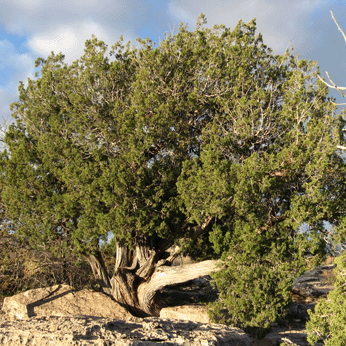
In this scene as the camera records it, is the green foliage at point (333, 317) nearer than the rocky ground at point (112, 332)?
No

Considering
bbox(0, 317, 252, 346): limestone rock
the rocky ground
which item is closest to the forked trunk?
the rocky ground

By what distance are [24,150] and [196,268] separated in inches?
245

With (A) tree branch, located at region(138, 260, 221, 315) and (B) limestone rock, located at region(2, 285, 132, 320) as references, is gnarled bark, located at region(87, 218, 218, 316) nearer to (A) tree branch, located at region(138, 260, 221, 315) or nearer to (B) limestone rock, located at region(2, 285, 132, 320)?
(A) tree branch, located at region(138, 260, 221, 315)

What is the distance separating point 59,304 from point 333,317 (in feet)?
25.1

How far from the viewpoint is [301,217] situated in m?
8.20

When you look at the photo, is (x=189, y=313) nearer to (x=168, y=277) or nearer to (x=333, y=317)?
(x=168, y=277)

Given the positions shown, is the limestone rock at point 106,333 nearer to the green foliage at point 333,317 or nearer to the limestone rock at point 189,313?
the green foliage at point 333,317

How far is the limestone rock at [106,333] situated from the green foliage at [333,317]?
179 centimetres

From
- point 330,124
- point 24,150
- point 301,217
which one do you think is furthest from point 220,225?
point 24,150

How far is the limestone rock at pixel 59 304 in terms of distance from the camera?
32.2ft

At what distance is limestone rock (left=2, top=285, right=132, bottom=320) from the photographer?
9805mm

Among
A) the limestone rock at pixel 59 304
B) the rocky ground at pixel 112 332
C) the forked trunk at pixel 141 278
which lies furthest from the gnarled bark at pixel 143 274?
the rocky ground at pixel 112 332

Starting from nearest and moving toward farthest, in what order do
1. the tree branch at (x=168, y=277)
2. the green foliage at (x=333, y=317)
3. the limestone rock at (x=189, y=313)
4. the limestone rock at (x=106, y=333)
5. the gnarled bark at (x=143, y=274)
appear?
the limestone rock at (x=106, y=333)
the green foliage at (x=333, y=317)
the limestone rock at (x=189, y=313)
the tree branch at (x=168, y=277)
the gnarled bark at (x=143, y=274)

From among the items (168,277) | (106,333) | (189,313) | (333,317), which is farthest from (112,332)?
(168,277)
